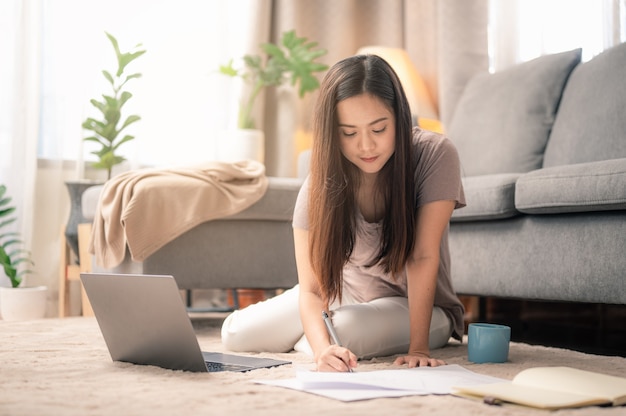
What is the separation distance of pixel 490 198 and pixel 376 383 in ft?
3.74

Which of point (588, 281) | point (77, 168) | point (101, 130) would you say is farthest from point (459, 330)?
point (77, 168)

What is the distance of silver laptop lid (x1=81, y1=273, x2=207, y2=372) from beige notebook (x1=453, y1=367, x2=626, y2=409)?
1.63ft

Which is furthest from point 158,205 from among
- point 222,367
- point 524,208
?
point 524,208

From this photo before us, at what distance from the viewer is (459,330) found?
1.91 meters

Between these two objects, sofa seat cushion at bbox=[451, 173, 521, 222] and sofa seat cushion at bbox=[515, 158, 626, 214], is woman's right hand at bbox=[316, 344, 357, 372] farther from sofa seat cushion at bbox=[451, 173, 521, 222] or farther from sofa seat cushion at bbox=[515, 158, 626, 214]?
sofa seat cushion at bbox=[451, 173, 521, 222]

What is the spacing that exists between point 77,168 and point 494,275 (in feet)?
6.71

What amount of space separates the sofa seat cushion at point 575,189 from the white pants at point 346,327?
1.44 ft

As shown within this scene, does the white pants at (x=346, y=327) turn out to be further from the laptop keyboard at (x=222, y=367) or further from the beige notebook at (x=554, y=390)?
the beige notebook at (x=554, y=390)

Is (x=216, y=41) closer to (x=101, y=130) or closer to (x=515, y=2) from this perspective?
(x=101, y=130)

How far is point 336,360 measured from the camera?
4.33ft

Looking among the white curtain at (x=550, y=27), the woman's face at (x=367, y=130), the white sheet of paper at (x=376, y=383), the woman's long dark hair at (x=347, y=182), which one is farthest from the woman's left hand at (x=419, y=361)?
the white curtain at (x=550, y=27)

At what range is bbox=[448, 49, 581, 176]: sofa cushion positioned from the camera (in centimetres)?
282

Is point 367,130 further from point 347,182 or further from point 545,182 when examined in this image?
point 545,182

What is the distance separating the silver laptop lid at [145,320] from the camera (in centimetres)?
134
